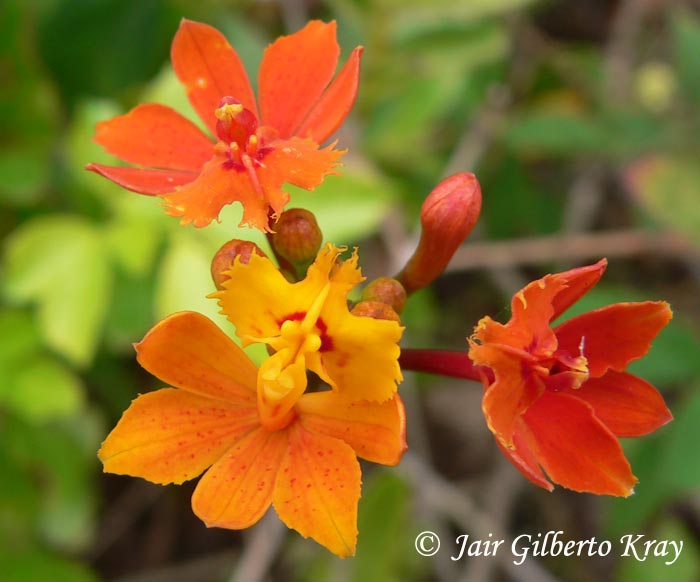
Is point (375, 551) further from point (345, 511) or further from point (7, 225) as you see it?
point (7, 225)

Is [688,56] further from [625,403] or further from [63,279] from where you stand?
[63,279]

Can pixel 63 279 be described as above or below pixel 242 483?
below

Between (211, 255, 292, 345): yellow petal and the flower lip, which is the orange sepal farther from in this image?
the flower lip

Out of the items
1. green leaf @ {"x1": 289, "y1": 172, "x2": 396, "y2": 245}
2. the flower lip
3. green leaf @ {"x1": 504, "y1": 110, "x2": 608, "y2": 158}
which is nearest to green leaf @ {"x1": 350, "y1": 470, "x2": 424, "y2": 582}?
green leaf @ {"x1": 289, "y1": 172, "x2": 396, "y2": 245}

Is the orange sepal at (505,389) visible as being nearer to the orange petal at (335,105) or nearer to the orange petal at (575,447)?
the orange petal at (575,447)

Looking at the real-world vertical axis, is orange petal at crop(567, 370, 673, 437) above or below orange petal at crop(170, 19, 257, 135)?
below

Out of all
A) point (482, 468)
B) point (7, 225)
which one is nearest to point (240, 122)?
point (7, 225)

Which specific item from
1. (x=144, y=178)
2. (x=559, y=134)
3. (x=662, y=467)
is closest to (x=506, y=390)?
(x=144, y=178)
